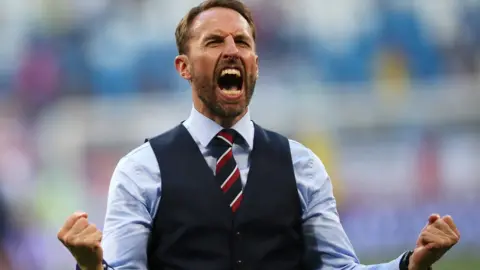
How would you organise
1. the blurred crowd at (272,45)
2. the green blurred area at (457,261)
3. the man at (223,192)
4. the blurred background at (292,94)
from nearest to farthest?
the man at (223,192) → the green blurred area at (457,261) → the blurred background at (292,94) → the blurred crowd at (272,45)

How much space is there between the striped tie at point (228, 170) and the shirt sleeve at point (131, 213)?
13 centimetres

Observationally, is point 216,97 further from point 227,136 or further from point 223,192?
point 223,192

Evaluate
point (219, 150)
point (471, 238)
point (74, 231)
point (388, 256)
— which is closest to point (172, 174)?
point (219, 150)

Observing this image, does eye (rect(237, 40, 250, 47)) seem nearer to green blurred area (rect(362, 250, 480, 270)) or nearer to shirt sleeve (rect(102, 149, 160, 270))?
shirt sleeve (rect(102, 149, 160, 270))

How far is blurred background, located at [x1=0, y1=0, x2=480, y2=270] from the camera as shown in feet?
23.6

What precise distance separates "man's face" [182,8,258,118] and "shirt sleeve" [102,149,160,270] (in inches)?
7.6

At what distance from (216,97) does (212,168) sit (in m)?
0.15

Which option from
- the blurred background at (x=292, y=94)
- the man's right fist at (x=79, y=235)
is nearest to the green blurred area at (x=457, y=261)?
the blurred background at (x=292, y=94)

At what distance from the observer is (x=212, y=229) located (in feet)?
6.59

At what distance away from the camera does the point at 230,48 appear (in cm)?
213

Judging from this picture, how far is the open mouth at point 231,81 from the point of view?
212 centimetres

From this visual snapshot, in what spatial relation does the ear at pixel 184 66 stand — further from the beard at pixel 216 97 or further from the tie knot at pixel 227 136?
the tie knot at pixel 227 136

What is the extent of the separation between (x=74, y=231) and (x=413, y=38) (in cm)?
614

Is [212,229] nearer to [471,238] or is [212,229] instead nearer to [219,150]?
[219,150]
